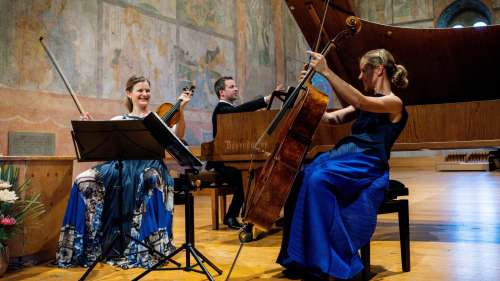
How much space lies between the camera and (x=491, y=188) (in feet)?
25.4

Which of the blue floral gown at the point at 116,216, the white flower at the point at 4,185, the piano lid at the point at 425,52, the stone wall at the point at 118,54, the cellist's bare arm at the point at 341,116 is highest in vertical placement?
the stone wall at the point at 118,54

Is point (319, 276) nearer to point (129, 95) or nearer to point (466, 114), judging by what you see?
point (466, 114)

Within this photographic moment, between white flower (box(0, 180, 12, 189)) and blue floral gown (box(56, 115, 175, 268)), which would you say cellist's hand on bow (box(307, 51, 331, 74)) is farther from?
white flower (box(0, 180, 12, 189))

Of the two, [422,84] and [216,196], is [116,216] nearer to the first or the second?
[216,196]

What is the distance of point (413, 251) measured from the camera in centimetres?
331

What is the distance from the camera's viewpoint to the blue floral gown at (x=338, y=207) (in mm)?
2426

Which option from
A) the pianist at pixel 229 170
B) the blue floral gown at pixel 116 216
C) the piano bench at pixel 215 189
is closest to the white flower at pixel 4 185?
the blue floral gown at pixel 116 216

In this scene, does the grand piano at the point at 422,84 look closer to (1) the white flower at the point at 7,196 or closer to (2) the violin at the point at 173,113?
(2) the violin at the point at 173,113

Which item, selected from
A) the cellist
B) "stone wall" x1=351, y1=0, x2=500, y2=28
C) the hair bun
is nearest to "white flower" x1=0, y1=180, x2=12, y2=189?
the cellist

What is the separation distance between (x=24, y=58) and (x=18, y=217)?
4.25 meters

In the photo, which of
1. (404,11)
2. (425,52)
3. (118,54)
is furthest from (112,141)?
(404,11)

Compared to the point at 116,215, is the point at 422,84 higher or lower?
higher

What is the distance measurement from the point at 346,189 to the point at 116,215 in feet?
5.11

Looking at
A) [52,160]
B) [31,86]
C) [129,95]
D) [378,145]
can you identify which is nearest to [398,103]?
[378,145]
